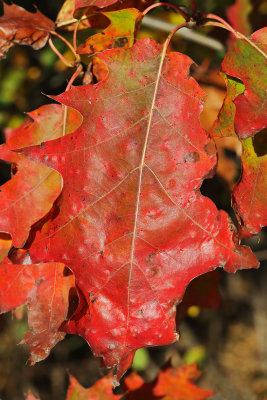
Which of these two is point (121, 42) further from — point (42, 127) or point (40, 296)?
point (40, 296)

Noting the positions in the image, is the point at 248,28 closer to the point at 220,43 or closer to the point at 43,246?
the point at 220,43

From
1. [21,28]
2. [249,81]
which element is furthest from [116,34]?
[249,81]

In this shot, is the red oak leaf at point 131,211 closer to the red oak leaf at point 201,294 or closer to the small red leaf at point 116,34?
the small red leaf at point 116,34

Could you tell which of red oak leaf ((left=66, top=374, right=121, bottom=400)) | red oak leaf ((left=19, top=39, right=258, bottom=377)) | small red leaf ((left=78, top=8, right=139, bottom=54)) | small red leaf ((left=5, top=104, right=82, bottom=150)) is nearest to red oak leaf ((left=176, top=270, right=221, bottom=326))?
red oak leaf ((left=66, top=374, right=121, bottom=400))

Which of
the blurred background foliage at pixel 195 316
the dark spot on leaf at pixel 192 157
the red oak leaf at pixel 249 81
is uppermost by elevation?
the red oak leaf at pixel 249 81

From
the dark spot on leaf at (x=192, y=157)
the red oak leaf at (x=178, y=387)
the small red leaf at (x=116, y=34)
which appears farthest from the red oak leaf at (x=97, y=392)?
the small red leaf at (x=116, y=34)

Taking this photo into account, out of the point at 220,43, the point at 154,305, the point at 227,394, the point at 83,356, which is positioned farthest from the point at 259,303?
the point at 154,305

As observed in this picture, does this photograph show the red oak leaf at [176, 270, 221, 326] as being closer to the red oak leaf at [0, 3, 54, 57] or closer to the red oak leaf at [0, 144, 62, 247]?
the red oak leaf at [0, 144, 62, 247]
